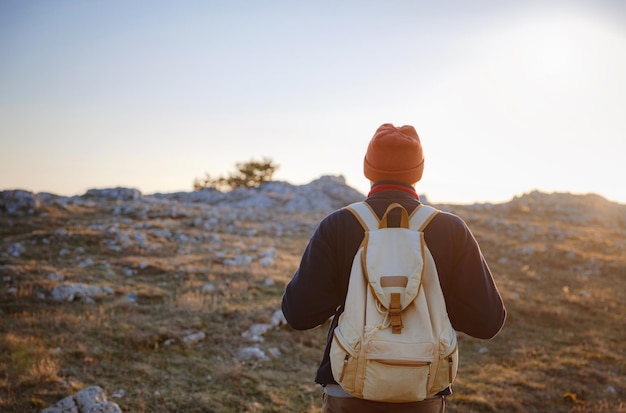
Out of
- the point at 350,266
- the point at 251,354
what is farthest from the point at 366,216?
the point at 251,354

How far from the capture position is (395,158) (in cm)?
252

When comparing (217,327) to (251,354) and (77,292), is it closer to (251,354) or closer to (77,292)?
(251,354)

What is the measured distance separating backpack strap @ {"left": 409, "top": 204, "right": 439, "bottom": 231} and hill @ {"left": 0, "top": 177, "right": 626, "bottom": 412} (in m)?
4.52

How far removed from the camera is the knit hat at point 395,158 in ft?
8.29

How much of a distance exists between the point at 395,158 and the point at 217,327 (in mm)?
7300

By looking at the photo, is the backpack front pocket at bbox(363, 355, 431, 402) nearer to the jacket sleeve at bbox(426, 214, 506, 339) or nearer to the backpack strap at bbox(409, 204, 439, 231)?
the jacket sleeve at bbox(426, 214, 506, 339)

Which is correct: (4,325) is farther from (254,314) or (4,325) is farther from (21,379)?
(254,314)

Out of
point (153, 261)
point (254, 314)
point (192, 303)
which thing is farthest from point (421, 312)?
point (153, 261)

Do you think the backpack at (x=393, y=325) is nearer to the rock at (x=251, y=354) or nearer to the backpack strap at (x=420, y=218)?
the backpack strap at (x=420, y=218)

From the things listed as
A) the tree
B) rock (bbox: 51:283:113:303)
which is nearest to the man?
rock (bbox: 51:283:113:303)

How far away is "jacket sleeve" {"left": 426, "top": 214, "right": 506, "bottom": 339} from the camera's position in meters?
2.37

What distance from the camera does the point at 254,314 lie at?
372 inches

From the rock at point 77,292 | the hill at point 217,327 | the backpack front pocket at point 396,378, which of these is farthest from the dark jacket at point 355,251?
the rock at point 77,292

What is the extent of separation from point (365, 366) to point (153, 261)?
13.2 m
